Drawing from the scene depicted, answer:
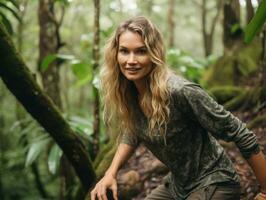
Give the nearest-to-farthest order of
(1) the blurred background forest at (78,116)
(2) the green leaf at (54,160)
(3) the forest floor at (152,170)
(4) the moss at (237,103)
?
(1) the blurred background forest at (78,116)
(3) the forest floor at (152,170)
(2) the green leaf at (54,160)
(4) the moss at (237,103)

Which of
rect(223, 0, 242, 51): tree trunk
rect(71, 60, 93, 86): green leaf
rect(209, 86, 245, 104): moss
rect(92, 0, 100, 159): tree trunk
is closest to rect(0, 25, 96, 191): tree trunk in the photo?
rect(92, 0, 100, 159): tree trunk

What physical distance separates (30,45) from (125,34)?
10360mm

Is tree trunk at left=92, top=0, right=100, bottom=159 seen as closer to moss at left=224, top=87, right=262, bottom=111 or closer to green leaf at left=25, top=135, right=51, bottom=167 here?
green leaf at left=25, top=135, right=51, bottom=167

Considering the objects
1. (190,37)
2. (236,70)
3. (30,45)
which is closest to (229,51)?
(236,70)

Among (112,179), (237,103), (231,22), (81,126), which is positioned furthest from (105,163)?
(231,22)

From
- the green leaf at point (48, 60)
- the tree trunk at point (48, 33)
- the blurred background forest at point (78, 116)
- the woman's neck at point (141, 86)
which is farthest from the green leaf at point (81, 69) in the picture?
the woman's neck at point (141, 86)

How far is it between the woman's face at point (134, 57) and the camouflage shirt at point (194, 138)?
18 centimetres

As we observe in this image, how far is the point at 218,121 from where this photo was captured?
2100mm

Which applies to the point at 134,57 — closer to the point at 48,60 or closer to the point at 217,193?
the point at 217,193

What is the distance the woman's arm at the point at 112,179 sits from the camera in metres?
2.43

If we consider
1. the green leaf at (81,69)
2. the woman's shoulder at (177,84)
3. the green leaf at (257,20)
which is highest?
the green leaf at (257,20)

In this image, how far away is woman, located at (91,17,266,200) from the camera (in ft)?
6.94

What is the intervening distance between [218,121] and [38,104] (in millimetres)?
1205

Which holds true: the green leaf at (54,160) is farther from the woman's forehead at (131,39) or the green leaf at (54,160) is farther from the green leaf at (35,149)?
the woman's forehead at (131,39)
